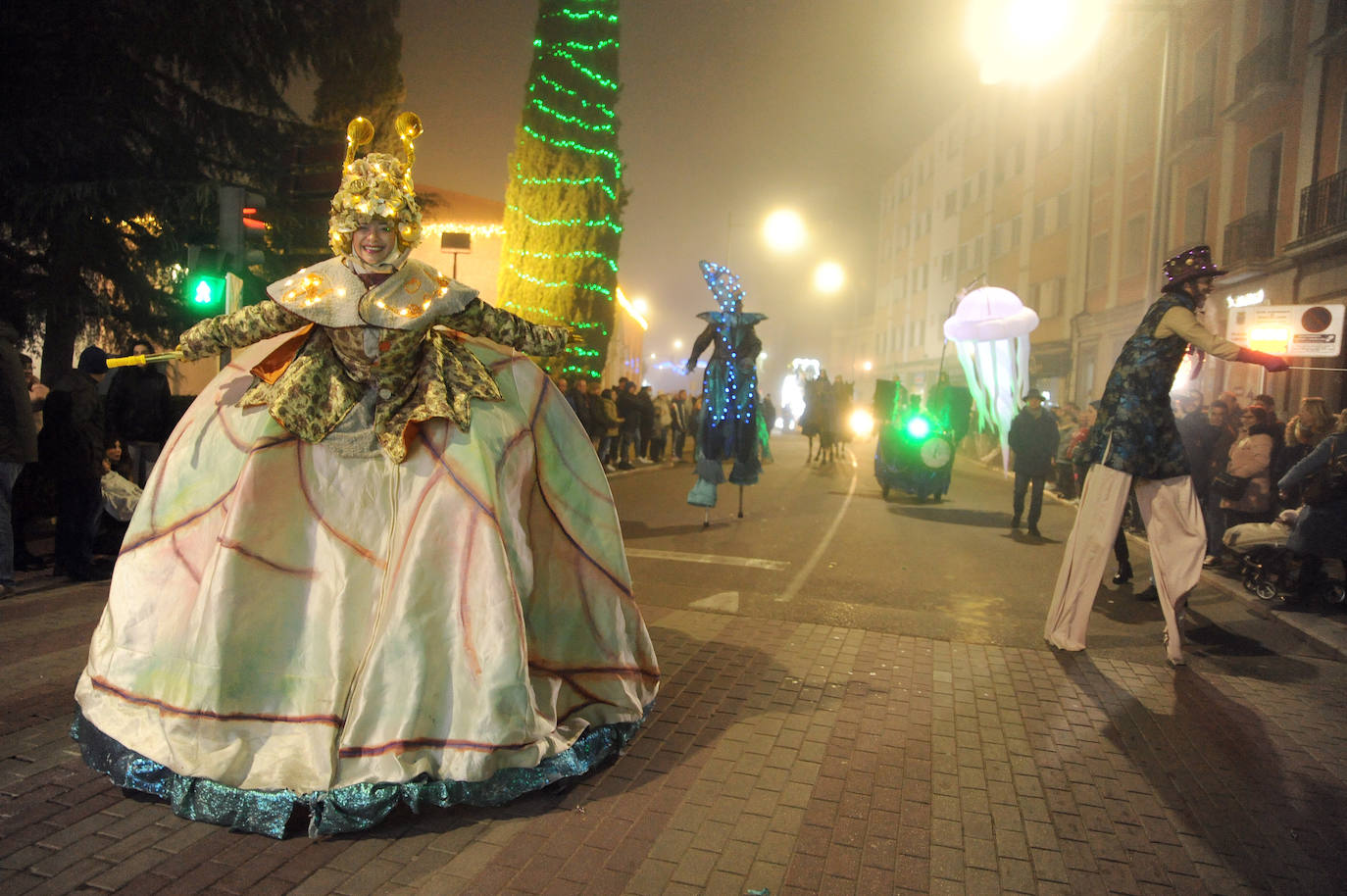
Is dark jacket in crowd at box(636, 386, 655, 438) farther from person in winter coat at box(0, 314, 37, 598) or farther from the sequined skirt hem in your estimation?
the sequined skirt hem

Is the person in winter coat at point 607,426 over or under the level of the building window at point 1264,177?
under

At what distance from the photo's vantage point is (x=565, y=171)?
20781 mm

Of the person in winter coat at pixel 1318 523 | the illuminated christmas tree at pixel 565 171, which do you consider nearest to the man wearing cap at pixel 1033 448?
the person in winter coat at pixel 1318 523

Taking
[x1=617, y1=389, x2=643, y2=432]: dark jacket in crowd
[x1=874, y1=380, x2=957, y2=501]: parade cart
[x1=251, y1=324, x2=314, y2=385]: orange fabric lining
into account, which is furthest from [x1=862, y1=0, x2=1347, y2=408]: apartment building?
[x1=617, y1=389, x2=643, y2=432]: dark jacket in crowd

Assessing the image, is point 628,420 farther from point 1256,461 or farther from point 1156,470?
point 1156,470

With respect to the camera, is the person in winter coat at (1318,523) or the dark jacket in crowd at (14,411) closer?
the dark jacket in crowd at (14,411)

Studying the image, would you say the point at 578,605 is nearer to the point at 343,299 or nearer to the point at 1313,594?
the point at 343,299

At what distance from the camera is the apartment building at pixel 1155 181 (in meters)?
13.9

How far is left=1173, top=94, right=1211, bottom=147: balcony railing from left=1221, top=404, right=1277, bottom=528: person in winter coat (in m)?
12.5

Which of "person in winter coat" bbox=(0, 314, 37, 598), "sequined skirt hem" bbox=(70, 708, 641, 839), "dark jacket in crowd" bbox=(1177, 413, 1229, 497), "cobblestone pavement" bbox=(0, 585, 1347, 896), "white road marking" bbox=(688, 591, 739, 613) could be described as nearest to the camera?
"cobblestone pavement" bbox=(0, 585, 1347, 896)

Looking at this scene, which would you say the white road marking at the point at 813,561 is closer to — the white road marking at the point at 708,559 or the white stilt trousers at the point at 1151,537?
the white road marking at the point at 708,559

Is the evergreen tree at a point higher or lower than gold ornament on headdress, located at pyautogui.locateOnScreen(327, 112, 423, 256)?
higher

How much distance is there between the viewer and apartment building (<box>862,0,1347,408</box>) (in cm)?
1386

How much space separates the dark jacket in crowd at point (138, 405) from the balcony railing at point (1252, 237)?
1702 centimetres
